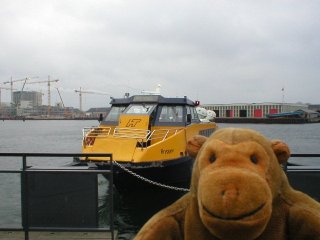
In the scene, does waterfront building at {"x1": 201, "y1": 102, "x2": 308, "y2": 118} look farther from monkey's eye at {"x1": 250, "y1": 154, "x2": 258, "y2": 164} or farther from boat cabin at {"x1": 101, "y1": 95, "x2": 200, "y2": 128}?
monkey's eye at {"x1": 250, "y1": 154, "x2": 258, "y2": 164}

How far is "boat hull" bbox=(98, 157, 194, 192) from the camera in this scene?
1212cm

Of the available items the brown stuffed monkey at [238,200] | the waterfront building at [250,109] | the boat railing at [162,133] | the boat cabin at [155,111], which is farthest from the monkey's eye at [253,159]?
the waterfront building at [250,109]

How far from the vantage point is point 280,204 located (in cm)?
283

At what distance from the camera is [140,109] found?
15703 millimetres

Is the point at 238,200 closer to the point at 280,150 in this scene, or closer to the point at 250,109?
the point at 280,150

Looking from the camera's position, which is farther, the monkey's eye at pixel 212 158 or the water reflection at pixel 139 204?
the water reflection at pixel 139 204

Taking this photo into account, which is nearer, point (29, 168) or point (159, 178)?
point (29, 168)

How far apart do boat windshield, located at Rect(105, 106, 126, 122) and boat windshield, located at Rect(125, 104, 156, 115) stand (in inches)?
35.8

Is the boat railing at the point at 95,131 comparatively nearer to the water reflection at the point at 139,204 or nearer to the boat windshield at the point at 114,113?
the boat windshield at the point at 114,113

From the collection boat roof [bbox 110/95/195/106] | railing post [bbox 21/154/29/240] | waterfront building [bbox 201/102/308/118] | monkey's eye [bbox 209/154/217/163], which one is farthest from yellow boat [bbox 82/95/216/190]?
waterfront building [bbox 201/102/308/118]

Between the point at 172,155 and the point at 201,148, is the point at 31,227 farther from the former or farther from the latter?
the point at 172,155

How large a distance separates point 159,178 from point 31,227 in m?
7.20

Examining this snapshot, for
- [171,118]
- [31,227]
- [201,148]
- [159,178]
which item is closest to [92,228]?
[31,227]

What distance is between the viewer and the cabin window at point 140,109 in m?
15.6
